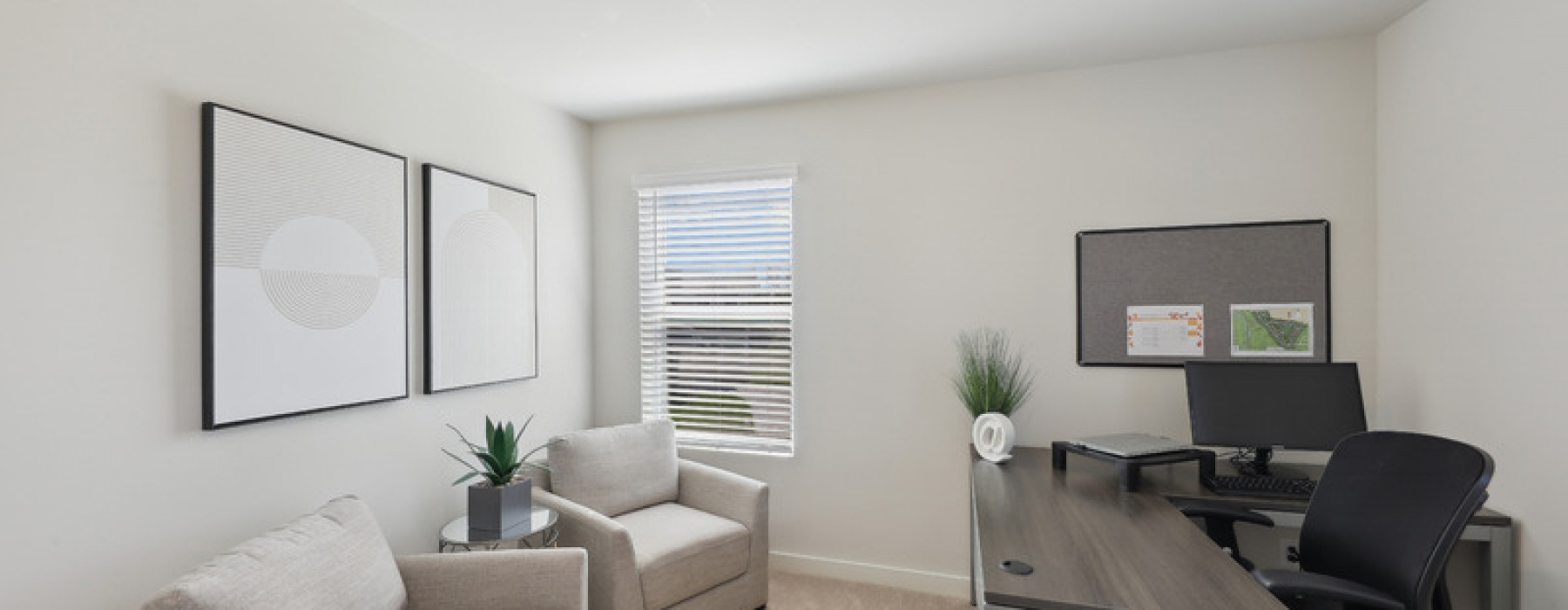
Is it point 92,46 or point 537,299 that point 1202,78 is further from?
point 92,46

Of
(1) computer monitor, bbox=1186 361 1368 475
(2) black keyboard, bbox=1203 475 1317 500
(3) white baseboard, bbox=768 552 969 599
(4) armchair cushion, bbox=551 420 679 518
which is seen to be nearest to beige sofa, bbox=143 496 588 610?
(4) armchair cushion, bbox=551 420 679 518

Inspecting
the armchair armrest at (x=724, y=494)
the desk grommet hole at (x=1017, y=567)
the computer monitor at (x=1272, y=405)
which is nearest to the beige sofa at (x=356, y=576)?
the armchair armrest at (x=724, y=494)

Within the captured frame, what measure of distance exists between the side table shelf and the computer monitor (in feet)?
0.42

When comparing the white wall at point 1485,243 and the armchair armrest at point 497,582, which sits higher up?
the white wall at point 1485,243

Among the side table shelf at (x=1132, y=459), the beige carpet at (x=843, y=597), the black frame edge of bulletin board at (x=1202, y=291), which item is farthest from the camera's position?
the beige carpet at (x=843, y=597)

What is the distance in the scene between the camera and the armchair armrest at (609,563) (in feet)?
7.94

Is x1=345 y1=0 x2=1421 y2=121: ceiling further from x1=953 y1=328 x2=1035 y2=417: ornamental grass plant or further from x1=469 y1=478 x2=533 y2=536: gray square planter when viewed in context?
x1=469 y1=478 x2=533 y2=536: gray square planter

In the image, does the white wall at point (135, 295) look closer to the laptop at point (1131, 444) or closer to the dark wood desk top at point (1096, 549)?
the dark wood desk top at point (1096, 549)

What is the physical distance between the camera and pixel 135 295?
6.04ft

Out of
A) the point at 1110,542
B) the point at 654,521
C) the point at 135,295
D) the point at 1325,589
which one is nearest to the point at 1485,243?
the point at 1325,589

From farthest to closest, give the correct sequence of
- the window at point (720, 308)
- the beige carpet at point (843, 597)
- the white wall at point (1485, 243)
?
the window at point (720, 308)
the beige carpet at point (843, 597)
the white wall at point (1485, 243)

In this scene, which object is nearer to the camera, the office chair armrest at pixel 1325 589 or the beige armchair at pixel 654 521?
the office chair armrest at pixel 1325 589

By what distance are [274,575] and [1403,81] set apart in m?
3.81

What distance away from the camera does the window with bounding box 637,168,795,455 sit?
138 inches
